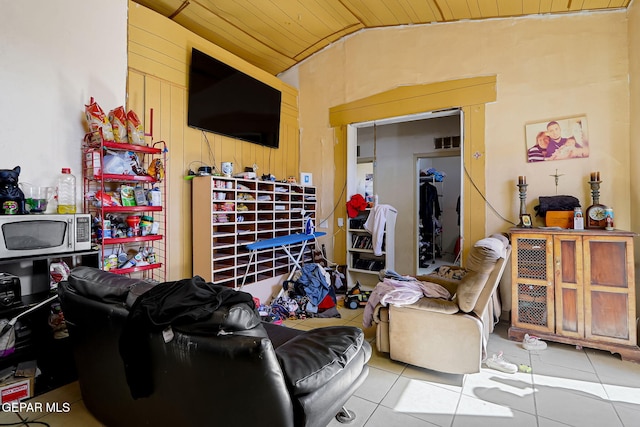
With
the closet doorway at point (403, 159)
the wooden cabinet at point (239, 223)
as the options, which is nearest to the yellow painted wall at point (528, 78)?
the closet doorway at point (403, 159)

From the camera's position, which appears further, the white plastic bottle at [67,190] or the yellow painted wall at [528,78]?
the yellow painted wall at [528,78]

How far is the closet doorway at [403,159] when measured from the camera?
470cm

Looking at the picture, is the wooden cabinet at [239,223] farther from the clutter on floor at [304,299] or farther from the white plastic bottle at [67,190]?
the white plastic bottle at [67,190]

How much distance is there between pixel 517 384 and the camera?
6.97 feet

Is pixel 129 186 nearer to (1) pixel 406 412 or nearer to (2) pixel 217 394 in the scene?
(2) pixel 217 394

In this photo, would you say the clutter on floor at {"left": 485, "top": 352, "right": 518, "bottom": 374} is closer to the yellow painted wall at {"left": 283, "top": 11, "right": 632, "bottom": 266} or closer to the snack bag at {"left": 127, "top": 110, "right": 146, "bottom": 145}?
the yellow painted wall at {"left": 283, "top": 11, "right": 632, "bottom": 266}

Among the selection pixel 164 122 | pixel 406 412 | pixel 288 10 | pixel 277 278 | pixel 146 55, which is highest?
pixel 288 10

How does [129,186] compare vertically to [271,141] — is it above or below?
below

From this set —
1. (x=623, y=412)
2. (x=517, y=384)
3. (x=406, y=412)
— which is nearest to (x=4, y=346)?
(x=406, y=412)

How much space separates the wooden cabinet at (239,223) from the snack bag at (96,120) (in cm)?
96

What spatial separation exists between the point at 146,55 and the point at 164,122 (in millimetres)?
642

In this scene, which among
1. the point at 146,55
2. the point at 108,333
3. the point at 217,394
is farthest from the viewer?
the point at 146,55

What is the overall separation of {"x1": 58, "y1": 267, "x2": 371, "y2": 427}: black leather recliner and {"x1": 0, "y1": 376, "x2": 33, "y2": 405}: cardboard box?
0.62 metres

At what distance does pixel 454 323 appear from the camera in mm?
2172
